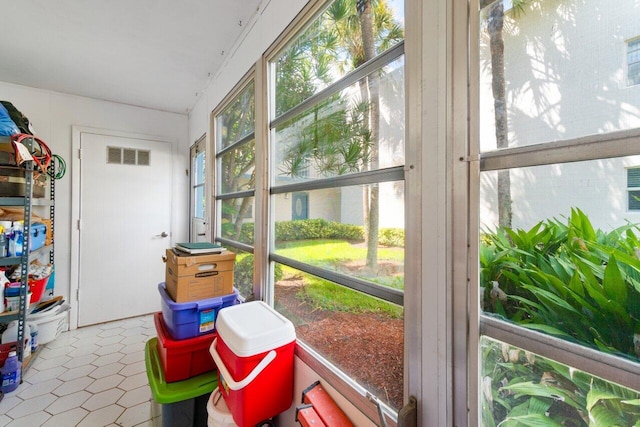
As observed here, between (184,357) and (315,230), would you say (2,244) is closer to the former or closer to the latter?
(184,357)

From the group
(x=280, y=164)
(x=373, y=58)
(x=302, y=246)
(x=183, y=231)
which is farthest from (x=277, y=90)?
(x=183, y=231)

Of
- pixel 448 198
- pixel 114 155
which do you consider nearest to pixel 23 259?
pixel 114 155

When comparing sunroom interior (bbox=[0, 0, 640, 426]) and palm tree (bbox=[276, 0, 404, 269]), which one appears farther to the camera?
palm tree (bbox=[276, 0, 404, 269])

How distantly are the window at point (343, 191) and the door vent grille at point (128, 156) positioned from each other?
2.59 metres

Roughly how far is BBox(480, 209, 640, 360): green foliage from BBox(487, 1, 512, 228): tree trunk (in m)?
0.06

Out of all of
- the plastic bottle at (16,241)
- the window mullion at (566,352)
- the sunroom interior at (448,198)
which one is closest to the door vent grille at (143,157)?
the plastic bottle at (16,241)

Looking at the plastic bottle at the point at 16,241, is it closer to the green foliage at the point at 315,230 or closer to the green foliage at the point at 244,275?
the green foliage at the point at 244,275

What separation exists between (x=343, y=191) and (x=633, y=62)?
0.86 m

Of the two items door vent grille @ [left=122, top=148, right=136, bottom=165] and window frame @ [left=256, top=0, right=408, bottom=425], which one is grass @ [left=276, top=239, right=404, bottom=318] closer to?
window frame @ [left=256, top=0, right=408, bottom=425]

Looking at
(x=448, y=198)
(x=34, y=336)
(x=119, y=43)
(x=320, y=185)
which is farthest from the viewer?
(x=34, y=336)

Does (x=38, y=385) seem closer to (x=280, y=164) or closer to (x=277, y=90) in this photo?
(x=280, y=164)

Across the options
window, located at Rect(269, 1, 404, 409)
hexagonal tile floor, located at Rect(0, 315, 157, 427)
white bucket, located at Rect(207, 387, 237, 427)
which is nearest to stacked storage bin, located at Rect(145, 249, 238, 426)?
white bucket, located at Rect(207, 387, 237, 427)

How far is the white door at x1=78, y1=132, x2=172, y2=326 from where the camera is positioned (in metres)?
3.13

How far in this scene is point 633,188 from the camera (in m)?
0.50
